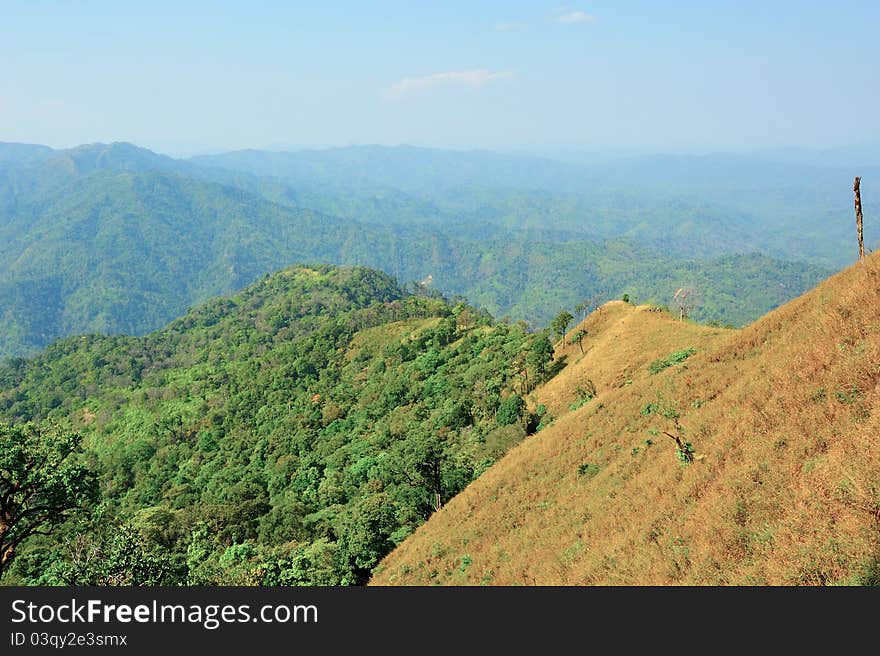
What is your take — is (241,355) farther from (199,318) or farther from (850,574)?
(850,574)

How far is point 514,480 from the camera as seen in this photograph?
118ft

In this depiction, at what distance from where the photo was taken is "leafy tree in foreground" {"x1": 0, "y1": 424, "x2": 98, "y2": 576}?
19.9 meters

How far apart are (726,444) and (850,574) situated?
10.5 metres

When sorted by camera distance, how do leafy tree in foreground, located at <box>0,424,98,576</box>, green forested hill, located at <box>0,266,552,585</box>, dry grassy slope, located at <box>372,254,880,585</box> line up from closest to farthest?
1. dry grassy slope, located at <box>372,254,880,585</box>
2. leafy tree in foreground, located at <box>0,424,98,576</box>
3. green forested hill, located at <box>0,266,552,585</box>

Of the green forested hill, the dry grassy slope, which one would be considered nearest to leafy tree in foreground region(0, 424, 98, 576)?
the green forested hill

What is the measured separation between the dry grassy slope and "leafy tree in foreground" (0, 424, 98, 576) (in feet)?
59.0

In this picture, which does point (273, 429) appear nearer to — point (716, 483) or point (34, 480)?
point (34, 480)

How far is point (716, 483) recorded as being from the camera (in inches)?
734

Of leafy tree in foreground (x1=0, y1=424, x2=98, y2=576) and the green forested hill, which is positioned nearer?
leafy tree in foreground (x1=0, y1=424, x2=98, y2=576)

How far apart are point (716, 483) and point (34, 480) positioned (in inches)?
1062

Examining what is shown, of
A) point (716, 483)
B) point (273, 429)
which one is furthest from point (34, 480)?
point (273, 429)

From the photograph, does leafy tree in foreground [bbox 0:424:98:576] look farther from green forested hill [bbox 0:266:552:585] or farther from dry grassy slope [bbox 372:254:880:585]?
dry grassy slope [bbox 372:254:880:585]

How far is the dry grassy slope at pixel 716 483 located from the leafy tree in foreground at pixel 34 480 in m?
18.0

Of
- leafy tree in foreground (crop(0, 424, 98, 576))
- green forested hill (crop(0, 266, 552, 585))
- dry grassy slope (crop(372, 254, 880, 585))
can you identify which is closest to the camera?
dry grassy slope (crop(372, 254, 880, 585))
